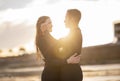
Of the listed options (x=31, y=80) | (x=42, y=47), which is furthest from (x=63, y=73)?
(x=31, y=80)

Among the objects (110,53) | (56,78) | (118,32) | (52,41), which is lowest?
(118,32)

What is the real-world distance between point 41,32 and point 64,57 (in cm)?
51

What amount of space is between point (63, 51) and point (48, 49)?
247mm

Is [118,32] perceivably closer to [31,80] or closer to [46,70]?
[31,80]

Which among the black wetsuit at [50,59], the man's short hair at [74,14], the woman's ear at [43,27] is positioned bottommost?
the black wetsuit at [50,59]

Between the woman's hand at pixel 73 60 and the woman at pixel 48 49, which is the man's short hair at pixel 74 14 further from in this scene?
the woman's hand at pixel 73 60

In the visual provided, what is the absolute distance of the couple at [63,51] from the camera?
6.25 metres

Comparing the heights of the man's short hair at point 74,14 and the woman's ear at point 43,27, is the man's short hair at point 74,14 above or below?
above

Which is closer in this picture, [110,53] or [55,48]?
[55,48]

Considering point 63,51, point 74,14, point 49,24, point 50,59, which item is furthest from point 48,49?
point 74,14

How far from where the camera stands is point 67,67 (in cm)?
630

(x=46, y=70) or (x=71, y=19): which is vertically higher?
(x=71, y=19)

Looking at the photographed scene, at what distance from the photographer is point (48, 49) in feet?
21.0

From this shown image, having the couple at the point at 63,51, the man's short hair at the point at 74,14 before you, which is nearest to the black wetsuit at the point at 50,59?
the couple at the point at 63,51
